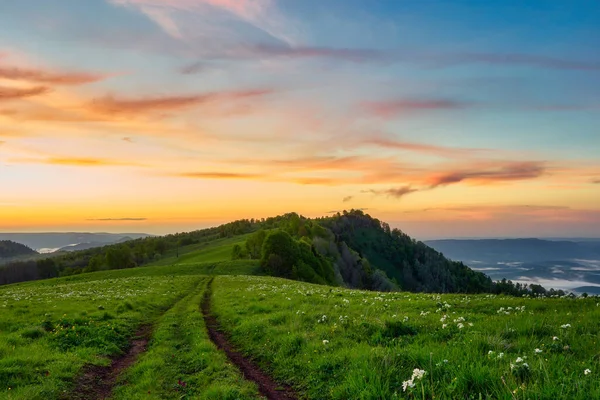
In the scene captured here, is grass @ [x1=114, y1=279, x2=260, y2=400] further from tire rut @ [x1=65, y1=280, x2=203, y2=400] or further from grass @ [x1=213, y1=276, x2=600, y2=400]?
grass @ [x1=213, y1=276, x2=600, y2=400]

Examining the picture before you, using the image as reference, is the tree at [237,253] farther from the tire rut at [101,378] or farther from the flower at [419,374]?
the flower at [419,374]

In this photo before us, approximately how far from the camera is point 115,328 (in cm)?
2017

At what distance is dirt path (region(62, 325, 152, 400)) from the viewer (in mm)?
11656

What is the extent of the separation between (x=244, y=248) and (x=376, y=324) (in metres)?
112

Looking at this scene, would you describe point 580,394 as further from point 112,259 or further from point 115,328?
point 112,259

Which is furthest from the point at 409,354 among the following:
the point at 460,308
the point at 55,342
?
the point at 55,342

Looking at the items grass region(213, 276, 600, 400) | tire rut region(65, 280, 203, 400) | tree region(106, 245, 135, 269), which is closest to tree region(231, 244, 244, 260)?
tree region(106, 245, 135, 269)

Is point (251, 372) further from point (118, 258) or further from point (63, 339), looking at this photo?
point (118, 258)

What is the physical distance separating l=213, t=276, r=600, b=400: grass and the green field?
0.12 feet

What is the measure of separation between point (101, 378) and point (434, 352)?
37.1ft

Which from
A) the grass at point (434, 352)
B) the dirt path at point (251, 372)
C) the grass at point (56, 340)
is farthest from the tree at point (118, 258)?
the grass at point (434, 352)

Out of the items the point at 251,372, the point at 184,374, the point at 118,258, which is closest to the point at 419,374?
the point at 251,372

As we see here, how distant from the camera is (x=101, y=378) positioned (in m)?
13.2

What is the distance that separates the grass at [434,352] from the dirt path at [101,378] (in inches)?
181
